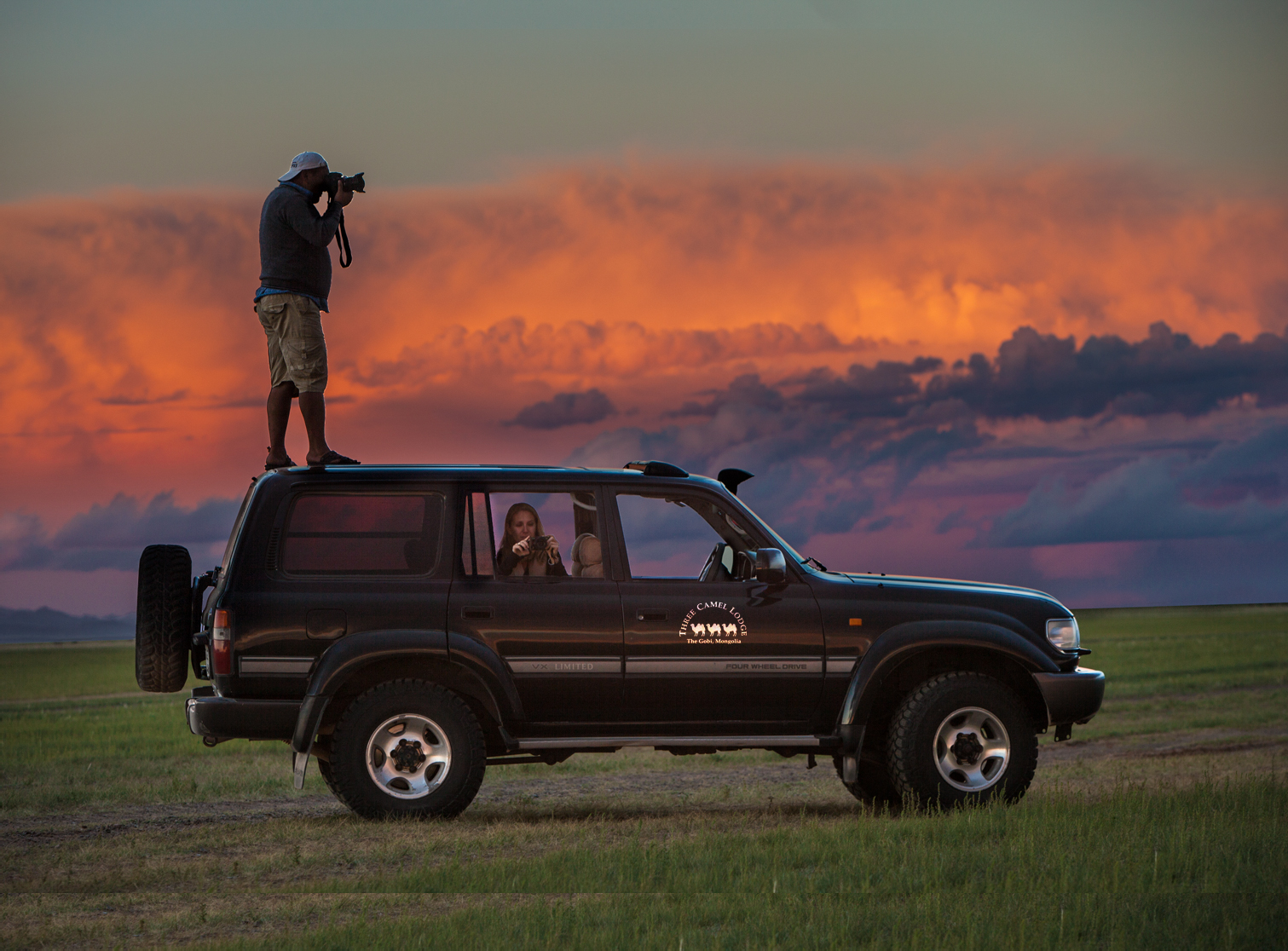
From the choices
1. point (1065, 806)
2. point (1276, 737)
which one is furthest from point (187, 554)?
point (1276, 737)

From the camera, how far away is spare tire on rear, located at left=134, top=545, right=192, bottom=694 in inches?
393

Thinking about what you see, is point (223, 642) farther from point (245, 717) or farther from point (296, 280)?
point (296, 280)

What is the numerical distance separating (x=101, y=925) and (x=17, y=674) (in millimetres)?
73093

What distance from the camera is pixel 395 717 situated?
970 centimetres

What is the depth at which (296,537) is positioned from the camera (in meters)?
9.72

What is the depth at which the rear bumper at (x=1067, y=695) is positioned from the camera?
1029cm

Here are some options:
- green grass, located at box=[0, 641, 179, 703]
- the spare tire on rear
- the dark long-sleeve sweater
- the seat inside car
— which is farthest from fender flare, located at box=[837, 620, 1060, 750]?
green grass, located at box=[0, 641, 179, 703]

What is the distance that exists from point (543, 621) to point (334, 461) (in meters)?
2.01

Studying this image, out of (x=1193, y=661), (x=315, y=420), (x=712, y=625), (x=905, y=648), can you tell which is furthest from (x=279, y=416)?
(x=1193, y=661)

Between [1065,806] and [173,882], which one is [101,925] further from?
[1065,806]

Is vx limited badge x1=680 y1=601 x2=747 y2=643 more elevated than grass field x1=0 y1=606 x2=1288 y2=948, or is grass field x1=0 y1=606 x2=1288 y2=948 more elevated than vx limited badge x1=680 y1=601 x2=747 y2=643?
vx limited badge x1=680 y1=601 x2=747 y2=643

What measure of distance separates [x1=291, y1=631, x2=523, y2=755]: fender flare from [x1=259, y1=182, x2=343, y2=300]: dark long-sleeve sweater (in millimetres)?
3375

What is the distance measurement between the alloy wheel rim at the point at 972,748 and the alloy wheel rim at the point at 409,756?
3.39 meters

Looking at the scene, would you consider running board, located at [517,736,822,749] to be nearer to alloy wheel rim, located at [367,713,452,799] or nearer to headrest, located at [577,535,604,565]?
alloy wheel rim, located at [367,713,452,799]
